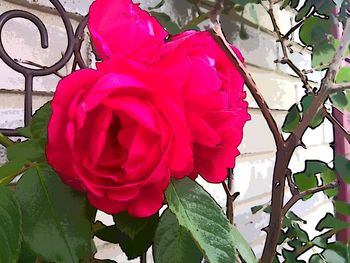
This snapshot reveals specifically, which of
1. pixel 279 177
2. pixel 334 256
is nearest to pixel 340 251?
pixel 334 256

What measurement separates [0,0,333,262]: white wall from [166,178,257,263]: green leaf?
0.37 m

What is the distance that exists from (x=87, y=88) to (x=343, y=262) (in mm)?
612

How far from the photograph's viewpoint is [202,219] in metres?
0.38

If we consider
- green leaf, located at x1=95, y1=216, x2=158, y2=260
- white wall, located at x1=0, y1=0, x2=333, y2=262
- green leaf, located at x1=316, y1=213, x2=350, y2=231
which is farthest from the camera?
green leaf, located at x1=316, y1=213, x2=350, y2=231

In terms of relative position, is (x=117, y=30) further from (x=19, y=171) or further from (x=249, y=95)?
(x=249, y=95)

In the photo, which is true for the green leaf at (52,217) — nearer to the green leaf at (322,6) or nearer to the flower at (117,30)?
the flower at (117,30)

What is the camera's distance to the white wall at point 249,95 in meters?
0.72

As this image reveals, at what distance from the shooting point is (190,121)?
0.36 m

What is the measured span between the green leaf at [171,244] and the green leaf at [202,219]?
31mm

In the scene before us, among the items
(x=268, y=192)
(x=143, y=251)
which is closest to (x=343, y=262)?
→ (x=143, y=251)

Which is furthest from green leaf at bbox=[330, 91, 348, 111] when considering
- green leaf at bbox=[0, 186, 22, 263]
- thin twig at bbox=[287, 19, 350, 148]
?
green leaf at bbox=[0, 186, 22, 263]

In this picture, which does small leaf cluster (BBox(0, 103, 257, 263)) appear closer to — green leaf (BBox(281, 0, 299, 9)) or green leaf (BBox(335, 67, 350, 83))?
green leaf (BBox(335, 67, 350, 83))

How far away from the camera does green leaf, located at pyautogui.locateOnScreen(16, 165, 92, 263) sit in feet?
1.19

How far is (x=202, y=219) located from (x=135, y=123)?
0.09 meters
